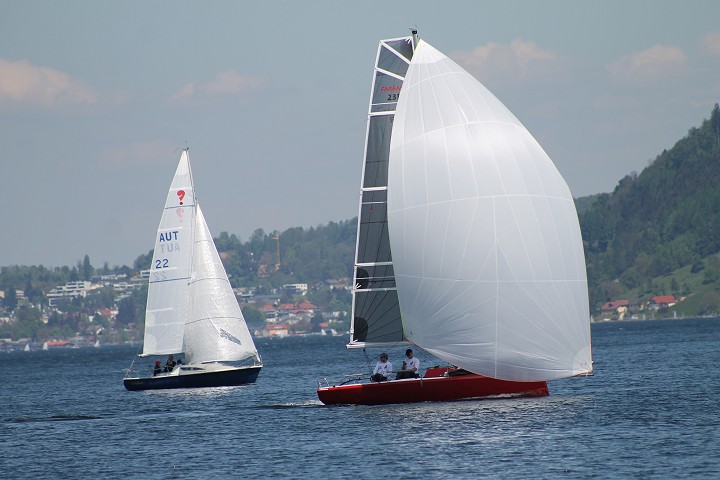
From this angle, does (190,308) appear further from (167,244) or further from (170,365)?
(167,244)

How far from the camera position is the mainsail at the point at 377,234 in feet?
150

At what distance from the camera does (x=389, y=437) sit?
129 ft

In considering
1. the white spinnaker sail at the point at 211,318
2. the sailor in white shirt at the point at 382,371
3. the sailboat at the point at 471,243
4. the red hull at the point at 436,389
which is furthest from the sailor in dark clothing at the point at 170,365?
the red hull at the point at 436,389

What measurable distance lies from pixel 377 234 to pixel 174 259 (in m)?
25.7

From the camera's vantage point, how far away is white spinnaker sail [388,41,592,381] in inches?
1681

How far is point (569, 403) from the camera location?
46625mm

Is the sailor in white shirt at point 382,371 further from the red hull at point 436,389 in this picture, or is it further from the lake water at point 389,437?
the lake water at point 389,437

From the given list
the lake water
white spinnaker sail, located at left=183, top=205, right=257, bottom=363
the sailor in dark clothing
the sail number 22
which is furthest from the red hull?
the sail number 22

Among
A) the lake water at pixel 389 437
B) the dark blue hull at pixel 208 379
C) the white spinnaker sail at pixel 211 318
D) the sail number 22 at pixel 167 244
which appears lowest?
the lake water at pixel 389 437

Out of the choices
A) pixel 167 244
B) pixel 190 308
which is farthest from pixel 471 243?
pixel 167 244

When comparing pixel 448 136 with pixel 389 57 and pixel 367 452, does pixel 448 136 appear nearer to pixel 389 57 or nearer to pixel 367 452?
pixel 389 57

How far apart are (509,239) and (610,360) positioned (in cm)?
4252

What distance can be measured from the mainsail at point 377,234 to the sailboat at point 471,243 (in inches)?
3.2

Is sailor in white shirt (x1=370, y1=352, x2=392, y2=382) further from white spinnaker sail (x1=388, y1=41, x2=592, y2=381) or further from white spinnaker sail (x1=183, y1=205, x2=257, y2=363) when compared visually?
white spinnaker sail (x1=183, y1=205, x2=257, y2=363)
